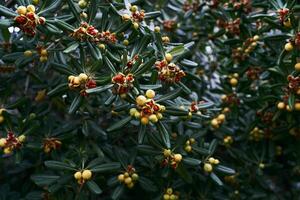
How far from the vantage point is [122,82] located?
1.94 metres

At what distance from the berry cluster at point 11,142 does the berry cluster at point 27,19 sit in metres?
0.57

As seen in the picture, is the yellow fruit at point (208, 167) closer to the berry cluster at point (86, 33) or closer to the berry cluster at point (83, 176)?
the berry cluster at point (83, 176)

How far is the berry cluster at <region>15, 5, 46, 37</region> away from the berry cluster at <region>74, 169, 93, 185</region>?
700 mm

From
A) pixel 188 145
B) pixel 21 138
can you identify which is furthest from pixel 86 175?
pixel 188 145

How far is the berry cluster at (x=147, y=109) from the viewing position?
1.93m

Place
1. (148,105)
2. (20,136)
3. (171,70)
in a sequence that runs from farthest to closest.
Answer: (20,136) → (171,70) → (148,105)

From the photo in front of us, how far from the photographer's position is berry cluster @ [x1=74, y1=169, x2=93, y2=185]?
216cm

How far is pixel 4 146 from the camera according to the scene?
7.22ft

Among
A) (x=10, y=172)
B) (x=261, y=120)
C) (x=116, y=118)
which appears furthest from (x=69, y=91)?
(x=261, y=120)

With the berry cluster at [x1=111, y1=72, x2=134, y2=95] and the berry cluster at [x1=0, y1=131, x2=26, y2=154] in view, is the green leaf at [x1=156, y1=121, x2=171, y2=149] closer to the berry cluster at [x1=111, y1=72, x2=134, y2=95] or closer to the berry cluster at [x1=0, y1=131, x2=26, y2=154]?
the berry cluster at [x1=111, y1=72, x2=134, y2=95]

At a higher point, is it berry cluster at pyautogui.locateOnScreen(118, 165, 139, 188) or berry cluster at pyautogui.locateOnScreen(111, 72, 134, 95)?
berry cluster at pyautogui.locateOnScreen(111, 72, 134, 95)

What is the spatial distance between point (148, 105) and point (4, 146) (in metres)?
0.78

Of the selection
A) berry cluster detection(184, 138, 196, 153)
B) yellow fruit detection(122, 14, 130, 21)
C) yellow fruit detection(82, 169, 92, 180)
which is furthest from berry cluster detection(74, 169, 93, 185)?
yellow fruit detection(122, 14, 130, 21)

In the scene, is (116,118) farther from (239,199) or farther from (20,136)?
(239,199)
